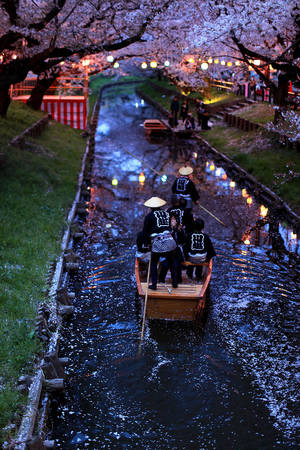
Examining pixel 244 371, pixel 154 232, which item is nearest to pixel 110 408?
pixel 244 371

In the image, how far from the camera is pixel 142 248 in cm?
1166

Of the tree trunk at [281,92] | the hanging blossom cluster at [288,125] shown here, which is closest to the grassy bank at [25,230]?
the hanging blossom cluster at [288,125]

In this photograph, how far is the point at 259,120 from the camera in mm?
30406

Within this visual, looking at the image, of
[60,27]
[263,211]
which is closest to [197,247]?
[263,211]

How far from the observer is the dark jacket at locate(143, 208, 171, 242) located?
10742 mm

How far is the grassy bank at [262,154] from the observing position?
785 inches

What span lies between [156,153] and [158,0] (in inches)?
439

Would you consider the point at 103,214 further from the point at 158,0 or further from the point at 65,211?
the point at 158,0

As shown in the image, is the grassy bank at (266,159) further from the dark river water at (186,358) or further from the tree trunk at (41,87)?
the tree trunk at (41,87)

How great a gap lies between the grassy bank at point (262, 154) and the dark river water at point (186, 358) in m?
3.62

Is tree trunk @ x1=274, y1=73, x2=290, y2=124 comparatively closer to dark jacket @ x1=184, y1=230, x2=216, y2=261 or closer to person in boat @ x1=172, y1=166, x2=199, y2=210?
person in boat @ x1=172, y1=166, x2=199, y2=210

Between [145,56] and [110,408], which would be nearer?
[110,408]

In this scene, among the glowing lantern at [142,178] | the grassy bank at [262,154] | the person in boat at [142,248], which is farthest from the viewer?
the glowing lantern at [142,178]

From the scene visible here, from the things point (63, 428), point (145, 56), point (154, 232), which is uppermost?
point (145, 56)
